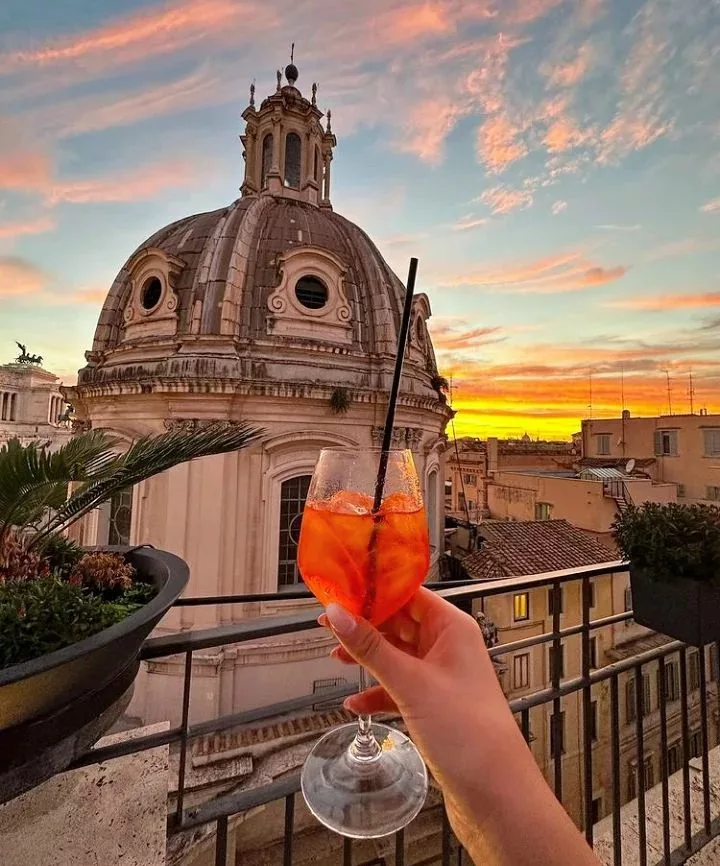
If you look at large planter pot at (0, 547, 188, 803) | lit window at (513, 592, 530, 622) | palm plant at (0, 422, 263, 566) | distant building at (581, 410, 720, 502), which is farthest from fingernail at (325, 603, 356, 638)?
distant building at (581, 410, 720, 502)

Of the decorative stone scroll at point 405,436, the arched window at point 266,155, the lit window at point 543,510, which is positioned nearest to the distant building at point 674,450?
the lit window at point 543,510

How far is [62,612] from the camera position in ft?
4.46

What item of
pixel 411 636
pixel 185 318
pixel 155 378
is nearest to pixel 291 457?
pixel 155 378

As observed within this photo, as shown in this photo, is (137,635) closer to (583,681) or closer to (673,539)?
(583,681)

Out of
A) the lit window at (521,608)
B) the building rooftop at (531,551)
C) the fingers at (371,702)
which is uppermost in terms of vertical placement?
the fingers at (371,702)

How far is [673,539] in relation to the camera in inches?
107

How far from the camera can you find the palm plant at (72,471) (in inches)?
71.9

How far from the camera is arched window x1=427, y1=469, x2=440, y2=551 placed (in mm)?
14830

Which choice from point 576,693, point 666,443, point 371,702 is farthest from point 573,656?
point 666,443

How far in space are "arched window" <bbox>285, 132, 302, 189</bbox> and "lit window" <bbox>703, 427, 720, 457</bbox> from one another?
2283cm

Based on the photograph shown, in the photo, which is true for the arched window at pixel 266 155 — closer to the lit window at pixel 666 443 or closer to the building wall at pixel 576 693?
the building wall at pixel 576 693

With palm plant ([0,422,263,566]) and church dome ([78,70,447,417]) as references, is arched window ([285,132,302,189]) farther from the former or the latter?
palm plant ([0,422,263,566])

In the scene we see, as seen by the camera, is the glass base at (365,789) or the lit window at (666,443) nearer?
the glass base at (365,789)

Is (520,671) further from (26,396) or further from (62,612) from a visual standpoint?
(26,396)
